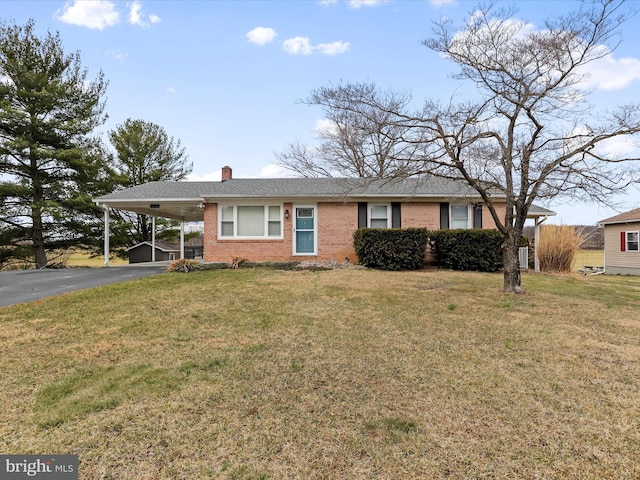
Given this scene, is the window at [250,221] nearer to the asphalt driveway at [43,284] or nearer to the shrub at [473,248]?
the asphalt driveway at [43,284]

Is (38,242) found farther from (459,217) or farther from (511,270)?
(511,270)

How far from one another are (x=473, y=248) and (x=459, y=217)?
1845mm

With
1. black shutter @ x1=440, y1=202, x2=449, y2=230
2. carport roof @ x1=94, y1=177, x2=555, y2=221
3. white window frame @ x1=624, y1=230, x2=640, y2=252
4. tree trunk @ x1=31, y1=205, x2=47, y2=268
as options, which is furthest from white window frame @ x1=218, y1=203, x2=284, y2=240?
white window frame @ x1=624, y1=230, x2=640, y2=252

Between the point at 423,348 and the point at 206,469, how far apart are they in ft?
10.0

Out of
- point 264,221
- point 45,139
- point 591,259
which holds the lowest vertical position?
point 591,259

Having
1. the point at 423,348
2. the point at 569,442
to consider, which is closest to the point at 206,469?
the point at 569,442

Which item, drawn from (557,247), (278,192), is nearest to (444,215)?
(557,247)

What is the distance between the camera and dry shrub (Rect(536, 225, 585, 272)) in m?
14.6

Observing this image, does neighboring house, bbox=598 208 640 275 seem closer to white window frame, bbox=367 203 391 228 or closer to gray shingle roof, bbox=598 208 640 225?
gray shingle roof, bbox=598 208 640 225

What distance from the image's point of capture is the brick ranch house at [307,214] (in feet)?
40.3

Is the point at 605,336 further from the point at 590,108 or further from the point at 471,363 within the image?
the point at 590,108

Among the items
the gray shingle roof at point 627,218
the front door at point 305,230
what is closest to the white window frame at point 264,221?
the front door at point 305,230

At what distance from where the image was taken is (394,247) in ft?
36.8

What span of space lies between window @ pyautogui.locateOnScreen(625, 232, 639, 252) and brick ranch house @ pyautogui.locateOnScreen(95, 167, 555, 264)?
25.4ft
